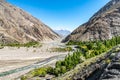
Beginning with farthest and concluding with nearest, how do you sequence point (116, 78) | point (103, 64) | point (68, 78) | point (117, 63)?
1. point (68, 78)
2. point (103, 64)
3. point (117, 63)
4. point (116, 78)

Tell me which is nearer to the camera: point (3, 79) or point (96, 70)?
point (96, 70)

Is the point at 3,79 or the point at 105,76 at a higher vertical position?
the point at 105,76

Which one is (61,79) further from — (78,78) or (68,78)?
(78,78)

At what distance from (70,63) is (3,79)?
60.0ft

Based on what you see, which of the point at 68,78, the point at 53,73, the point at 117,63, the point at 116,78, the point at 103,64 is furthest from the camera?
the point at 53,73

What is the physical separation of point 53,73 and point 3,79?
18517 millimetres

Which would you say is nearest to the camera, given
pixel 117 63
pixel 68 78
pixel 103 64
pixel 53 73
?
pixel 117 63

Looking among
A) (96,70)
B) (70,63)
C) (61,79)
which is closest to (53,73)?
(70,63)

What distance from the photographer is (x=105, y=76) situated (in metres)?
9.77

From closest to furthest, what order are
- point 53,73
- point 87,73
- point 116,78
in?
point 116,78
point 87,73
point 53,73

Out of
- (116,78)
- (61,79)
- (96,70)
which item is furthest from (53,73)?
(116,78)

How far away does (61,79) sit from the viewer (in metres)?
13.8

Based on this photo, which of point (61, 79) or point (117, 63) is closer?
point (117, 63)

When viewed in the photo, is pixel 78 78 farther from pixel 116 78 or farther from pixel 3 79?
pixel 3 79
